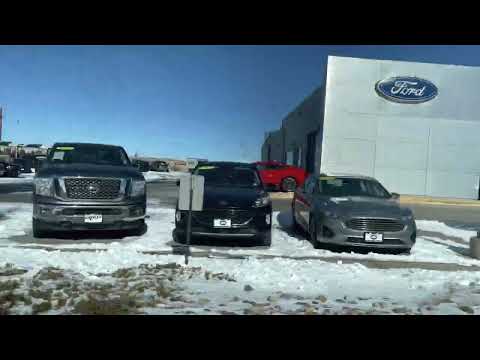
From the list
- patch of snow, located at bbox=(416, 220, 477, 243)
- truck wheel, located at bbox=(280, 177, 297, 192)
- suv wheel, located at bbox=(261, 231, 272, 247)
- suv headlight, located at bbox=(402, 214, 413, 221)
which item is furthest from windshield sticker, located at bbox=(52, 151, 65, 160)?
truck wheel, located at bbox=(280, 177, 297, 192)

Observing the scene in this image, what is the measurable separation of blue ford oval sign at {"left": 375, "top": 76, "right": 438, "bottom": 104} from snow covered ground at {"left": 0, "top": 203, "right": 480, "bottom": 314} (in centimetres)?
1611

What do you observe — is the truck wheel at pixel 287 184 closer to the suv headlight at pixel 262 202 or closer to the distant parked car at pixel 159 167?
the suv headlight at pixel 262 202

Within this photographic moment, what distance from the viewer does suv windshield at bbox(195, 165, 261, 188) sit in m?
8.48

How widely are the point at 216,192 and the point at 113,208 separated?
1.89 metres

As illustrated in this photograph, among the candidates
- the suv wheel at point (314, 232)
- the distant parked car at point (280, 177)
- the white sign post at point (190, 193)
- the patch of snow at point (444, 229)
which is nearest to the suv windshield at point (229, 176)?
the suv wheel at point (314, 232)

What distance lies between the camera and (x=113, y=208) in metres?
7.59

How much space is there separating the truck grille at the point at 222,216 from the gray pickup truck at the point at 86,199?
1331 millimetres

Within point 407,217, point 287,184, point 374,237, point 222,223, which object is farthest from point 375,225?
point 287,184

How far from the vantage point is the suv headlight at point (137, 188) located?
308 inches

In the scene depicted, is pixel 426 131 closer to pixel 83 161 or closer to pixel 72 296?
pixel 83 161

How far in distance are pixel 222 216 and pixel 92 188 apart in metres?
2.41

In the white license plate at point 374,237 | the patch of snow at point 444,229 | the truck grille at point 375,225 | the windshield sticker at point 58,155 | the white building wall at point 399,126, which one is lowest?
the patch of snow at point 444,229

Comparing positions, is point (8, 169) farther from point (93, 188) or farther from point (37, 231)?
point (93, 188)
